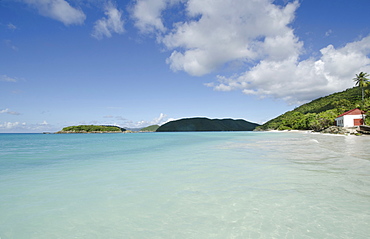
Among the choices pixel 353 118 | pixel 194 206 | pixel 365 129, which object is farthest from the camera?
pixel 353 118

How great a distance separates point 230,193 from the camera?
6344 mm

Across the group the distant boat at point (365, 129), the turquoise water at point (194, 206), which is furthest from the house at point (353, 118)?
the turquoise water at point (194, 206)

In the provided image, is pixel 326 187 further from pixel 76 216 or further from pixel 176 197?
pixel 76 216

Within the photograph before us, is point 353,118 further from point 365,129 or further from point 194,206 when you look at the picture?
point 194,206

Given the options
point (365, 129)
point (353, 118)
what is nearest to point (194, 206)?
point (365, 129)

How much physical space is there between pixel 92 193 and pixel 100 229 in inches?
117

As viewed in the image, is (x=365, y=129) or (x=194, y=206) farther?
(x=365, y=129)

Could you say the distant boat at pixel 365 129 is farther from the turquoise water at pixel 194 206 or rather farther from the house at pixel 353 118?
the turquoise water at pixel 194 206

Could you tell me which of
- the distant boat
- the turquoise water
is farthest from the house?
the turquoise water

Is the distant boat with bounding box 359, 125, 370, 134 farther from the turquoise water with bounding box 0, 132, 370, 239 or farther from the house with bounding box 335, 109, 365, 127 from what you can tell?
the turquoise water with bounding box 0, 132, 370, 239

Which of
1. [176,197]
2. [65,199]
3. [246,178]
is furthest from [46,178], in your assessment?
[246,178]

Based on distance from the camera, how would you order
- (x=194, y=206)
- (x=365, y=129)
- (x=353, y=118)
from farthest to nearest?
(x=353, y=118), (x=365, y=129), (x=194, y=206)

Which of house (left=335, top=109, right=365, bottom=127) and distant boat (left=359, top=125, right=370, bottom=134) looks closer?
distant boat (left=359, top=125, right=370, bottom=134)

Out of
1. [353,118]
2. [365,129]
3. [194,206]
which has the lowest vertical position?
[194,206]
